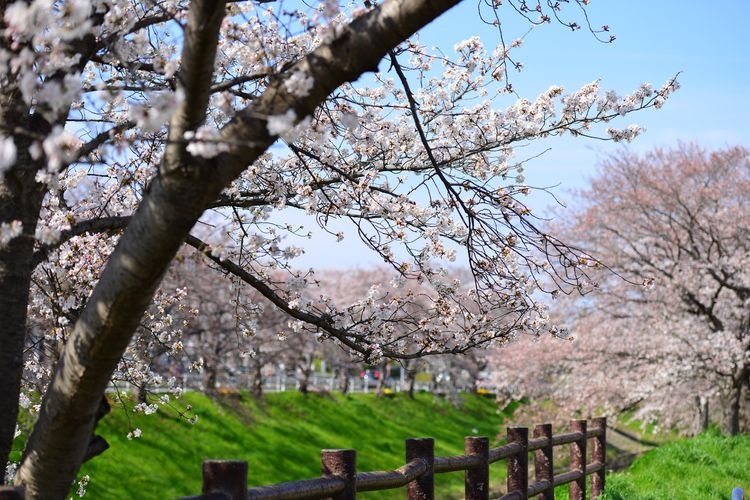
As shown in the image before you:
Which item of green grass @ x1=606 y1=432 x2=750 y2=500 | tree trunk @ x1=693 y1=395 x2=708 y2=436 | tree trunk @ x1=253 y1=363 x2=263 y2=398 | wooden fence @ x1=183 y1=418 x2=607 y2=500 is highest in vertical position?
tree trunk @ x1=253 y1=363 x2=263 y2=398

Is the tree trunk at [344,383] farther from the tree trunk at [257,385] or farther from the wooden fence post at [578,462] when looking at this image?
the wooden fence post at [578,462]

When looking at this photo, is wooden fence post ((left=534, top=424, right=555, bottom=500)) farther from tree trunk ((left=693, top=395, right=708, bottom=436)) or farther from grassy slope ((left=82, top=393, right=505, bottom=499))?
tree trunk ((left=693, top=395, right=708, bottom=436))

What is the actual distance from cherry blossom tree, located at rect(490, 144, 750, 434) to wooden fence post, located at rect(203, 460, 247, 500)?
17.9 meters

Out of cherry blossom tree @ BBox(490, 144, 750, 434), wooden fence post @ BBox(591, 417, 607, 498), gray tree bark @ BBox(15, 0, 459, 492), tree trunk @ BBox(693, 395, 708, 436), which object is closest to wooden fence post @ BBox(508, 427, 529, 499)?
wooden fence post @ BBox(591, 417, 607, 498)

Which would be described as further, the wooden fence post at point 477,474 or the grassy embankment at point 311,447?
the grassy embankment at point 311,447

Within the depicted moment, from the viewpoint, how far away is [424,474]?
6.60 metres

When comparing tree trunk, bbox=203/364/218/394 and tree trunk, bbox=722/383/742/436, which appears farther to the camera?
tree trunk, bbox=203/364/218/394

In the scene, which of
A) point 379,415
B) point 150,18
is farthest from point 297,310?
Answer: point 379,415

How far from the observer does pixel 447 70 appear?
26.0 ft

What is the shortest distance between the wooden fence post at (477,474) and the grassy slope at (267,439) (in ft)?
37.9

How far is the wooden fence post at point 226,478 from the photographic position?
418cm

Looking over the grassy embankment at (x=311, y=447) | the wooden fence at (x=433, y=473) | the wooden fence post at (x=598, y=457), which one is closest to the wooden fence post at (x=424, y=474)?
the wooden fence at (x=433, y=473)

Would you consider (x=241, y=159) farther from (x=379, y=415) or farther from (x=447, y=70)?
(x=379, y=415)

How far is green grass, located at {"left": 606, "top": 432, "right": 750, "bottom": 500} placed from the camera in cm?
A: 1139
